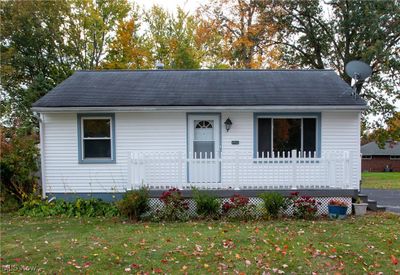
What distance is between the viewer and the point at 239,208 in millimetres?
7988

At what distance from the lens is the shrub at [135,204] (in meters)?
7.89

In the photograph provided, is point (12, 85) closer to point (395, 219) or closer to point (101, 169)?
point (101, 169)

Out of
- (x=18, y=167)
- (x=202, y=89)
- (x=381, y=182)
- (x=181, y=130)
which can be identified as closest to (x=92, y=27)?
(x=202, y=89)

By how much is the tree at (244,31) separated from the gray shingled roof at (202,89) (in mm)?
9848

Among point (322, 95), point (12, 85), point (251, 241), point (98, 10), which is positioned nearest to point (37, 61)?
point (12, 85)

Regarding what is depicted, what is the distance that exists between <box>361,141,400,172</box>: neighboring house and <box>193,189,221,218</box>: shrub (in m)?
41.5

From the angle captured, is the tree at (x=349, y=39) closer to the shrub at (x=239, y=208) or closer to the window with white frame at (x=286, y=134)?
the window with white frame at (x=286, y=134)

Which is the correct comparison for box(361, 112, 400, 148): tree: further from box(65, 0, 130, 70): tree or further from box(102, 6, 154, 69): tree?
box(65, 0, 130, 70): tree

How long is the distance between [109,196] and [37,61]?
55.6 feet

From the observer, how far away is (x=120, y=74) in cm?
1186

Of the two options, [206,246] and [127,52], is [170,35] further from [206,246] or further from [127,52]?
[206,246]

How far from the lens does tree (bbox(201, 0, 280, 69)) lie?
2108cm

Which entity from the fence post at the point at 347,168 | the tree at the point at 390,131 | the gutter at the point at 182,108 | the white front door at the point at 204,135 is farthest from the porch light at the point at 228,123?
the tree at the point at 390,131

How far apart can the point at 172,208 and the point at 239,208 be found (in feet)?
5.20
